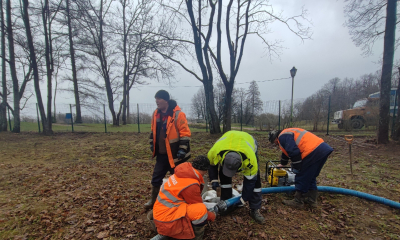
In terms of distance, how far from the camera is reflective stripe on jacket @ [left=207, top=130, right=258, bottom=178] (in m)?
2.52

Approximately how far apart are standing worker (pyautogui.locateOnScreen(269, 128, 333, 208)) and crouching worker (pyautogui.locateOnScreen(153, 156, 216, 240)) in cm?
169

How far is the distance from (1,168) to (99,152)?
2.67m

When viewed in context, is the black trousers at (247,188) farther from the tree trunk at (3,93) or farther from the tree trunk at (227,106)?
the tree trunk at (3,93)

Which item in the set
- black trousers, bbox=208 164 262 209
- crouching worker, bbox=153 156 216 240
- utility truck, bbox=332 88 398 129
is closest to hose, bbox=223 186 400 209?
black trousers, bbox=208 164 262 209

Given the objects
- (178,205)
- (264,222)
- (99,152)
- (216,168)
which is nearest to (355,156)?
(264,222)

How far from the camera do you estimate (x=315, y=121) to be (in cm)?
1258

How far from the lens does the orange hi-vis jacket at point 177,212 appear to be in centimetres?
206

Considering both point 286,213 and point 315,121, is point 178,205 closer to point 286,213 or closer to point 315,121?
point 286,213

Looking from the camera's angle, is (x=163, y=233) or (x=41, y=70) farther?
(x=41, y=70)

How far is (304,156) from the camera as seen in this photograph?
303 cm

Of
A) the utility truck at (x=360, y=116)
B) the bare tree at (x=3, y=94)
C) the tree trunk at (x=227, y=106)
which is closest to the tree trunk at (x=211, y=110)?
the tree trunk at (x=227, y=106)

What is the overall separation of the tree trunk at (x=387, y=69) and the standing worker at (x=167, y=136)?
341 inches

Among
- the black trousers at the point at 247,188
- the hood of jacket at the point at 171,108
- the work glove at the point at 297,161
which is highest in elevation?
the hood of jacket at the point at 171,108

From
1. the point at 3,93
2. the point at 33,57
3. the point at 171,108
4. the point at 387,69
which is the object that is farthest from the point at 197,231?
the point at 3,93
